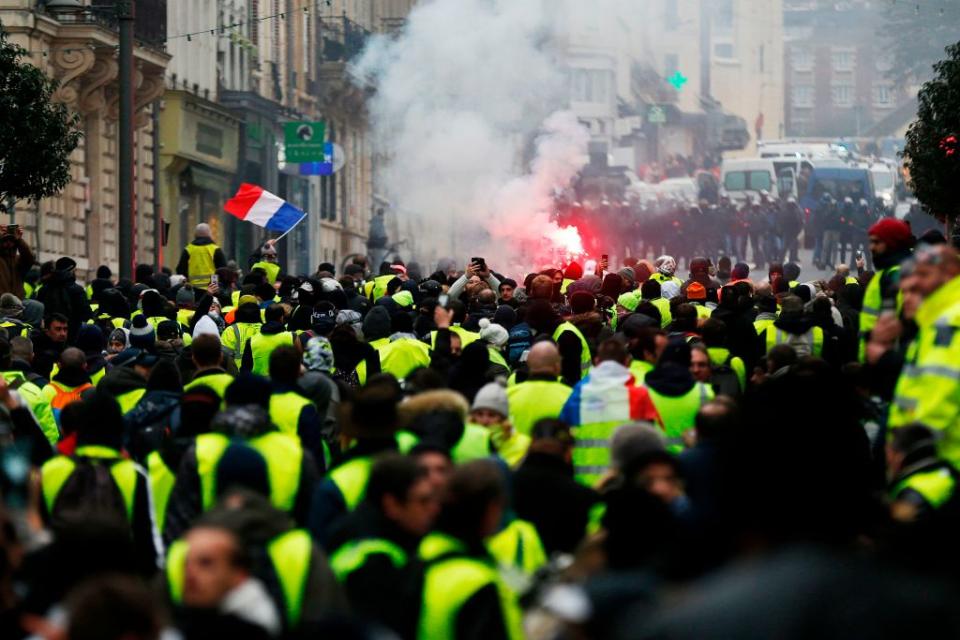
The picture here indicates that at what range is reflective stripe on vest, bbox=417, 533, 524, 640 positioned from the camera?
230 inches

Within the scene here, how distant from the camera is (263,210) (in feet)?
90.7

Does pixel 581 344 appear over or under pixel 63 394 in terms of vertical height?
over

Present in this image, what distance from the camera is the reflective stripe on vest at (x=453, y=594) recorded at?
19.2 feet

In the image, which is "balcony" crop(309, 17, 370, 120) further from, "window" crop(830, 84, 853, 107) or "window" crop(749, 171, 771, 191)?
"window" crop(830, 84, 853, 107)

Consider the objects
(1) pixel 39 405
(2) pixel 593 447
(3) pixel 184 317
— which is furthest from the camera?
(3) pixel 184 317

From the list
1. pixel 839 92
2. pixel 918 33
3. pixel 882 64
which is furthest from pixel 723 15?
pixel 918 33

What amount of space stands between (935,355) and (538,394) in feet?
10.2

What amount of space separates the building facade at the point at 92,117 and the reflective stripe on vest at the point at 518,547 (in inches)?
1009

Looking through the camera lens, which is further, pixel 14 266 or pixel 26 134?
pixel 26 134

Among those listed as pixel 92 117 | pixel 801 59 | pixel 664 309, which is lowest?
pixel 664 309

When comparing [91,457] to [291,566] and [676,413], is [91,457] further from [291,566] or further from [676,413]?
[676,413]

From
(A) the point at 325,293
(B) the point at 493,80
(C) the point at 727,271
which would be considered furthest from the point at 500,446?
(B) the point at 493,80

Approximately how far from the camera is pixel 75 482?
8.60m

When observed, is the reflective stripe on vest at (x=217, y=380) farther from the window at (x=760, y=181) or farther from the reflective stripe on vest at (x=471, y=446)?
the window at (x=760, y=181)
